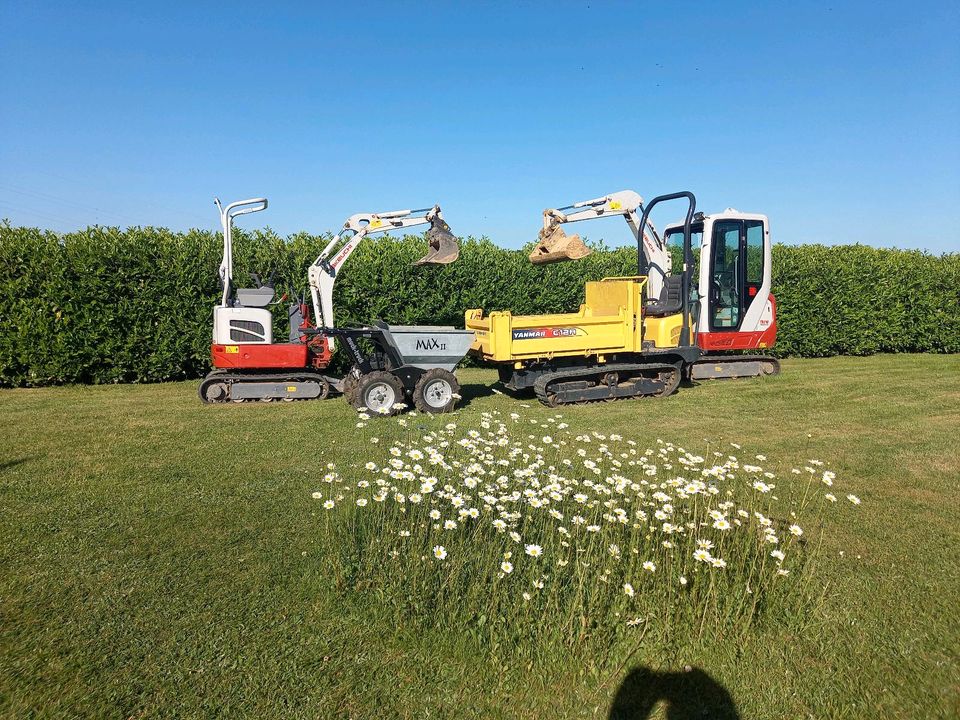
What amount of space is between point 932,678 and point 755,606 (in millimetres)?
855

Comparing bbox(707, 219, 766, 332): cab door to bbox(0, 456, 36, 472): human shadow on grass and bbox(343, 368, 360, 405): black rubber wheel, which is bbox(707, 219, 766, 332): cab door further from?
bbox(0, 456, 36, 472): human shadow on grass

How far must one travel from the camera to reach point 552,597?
3.45 m

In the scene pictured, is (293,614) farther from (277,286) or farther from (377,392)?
(277,286)

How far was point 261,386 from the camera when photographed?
10.3 metres

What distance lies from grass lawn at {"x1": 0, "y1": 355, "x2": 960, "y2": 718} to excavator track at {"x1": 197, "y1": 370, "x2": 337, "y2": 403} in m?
2.92

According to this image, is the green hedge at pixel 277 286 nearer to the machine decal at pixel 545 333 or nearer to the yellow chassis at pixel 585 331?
the yellow chassis at pixel 585 331

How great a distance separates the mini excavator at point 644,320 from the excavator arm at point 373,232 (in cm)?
138

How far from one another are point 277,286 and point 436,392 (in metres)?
5.42

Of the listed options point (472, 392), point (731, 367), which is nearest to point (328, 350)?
point (472, 392)

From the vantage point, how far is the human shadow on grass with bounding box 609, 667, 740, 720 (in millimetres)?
2844

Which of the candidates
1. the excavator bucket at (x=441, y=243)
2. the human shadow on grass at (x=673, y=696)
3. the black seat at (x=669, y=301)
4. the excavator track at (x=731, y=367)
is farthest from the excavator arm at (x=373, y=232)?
the human shadow on grass at (x=673, y=696)

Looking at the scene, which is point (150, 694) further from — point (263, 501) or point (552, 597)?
point (263, 501)

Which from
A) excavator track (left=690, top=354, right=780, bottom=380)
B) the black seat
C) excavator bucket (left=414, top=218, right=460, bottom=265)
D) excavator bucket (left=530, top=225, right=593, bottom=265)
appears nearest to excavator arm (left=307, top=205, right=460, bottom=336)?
excavator bucket (left=414, top=218, right=460, bottom=265)

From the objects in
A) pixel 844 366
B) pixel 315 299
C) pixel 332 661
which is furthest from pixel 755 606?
pixel 844 366
